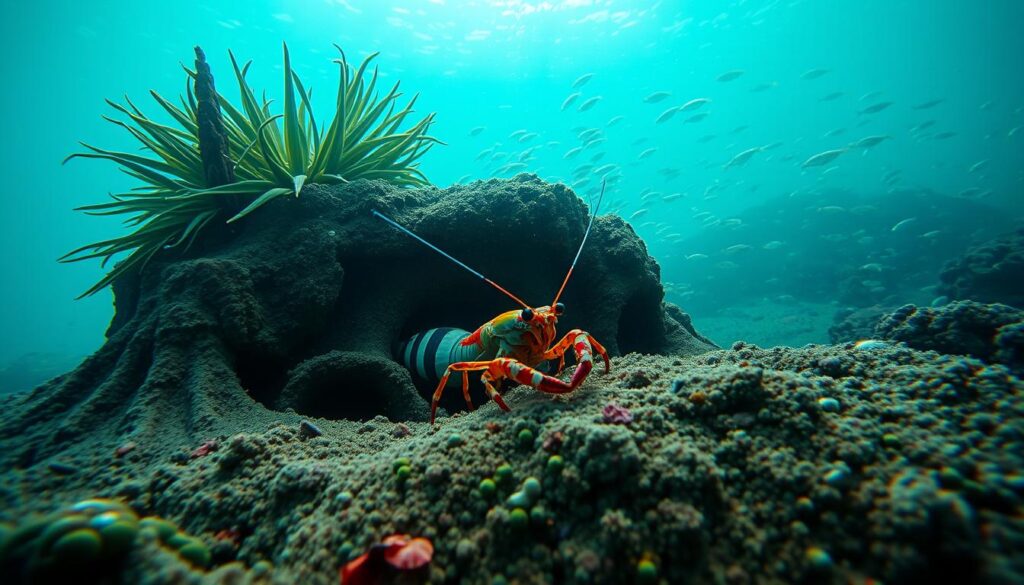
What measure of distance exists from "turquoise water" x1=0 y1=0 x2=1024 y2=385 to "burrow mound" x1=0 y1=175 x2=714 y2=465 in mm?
12380

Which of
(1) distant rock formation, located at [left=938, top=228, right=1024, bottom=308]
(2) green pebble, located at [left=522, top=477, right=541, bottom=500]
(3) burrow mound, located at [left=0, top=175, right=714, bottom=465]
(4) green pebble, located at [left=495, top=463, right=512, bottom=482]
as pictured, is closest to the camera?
(2) green pebble, located at [left=522, top=477, right=541, bottom=500]

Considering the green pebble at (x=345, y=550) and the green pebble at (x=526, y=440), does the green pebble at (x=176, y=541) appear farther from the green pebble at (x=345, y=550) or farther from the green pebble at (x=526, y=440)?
the green pebble at (x=526, y=440)

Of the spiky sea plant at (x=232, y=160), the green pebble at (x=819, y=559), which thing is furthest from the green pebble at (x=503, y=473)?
the spiky sea plant at (x=232, y=160)

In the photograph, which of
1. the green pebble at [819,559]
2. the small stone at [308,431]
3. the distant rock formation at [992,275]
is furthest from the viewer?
the distant rock formation at [992,275]

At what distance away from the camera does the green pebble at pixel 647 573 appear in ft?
3.69

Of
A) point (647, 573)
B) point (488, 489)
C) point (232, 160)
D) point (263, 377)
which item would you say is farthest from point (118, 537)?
point (232, 160)

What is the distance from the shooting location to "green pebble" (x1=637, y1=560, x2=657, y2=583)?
3.69ft

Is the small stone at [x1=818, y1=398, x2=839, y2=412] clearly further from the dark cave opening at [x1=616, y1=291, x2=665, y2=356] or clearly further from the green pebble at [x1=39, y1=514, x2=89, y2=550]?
the dark cave opening at [x1=616, y1=291, x2=665, y2=356]

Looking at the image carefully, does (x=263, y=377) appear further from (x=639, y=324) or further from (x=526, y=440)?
(x=639, y=324)

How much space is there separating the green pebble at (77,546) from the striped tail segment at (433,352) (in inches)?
109

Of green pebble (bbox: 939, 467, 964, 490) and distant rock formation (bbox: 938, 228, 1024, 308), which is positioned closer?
green pebble (bbox: 939, 467, 964, 490)

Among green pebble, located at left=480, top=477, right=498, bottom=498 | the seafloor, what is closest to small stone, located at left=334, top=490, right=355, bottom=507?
the seafloor

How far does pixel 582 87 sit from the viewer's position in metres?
54.9

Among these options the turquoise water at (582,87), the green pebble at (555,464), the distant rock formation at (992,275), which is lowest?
the green pebble at (555,464)
